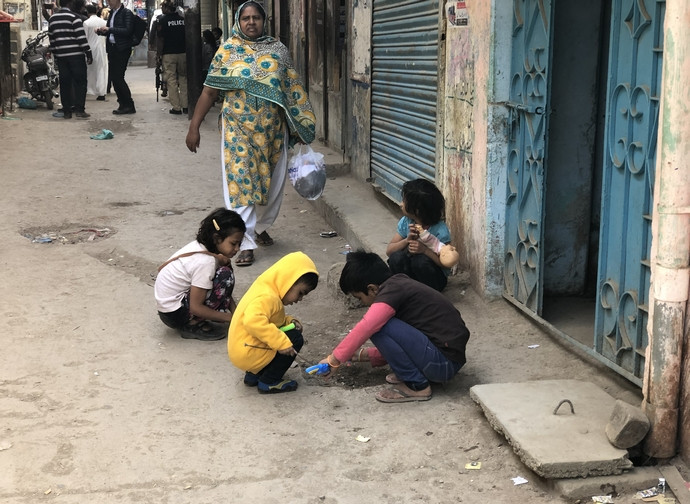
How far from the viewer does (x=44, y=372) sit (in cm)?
450

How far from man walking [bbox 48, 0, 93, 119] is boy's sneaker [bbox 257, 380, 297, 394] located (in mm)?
11829

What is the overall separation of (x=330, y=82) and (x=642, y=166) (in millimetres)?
7621

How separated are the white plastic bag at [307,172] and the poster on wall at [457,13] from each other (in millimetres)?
1802

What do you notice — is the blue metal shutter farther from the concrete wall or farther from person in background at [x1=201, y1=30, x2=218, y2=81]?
person in background at [x1=201, y1=30, x2=218, y2=81]

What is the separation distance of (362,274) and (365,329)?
0.89ft

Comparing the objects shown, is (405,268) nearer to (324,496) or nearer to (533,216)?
(533,216)

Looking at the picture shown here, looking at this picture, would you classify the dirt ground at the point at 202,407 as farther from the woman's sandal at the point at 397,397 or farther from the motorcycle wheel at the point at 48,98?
the motorcycle wheel at the point at 48,98

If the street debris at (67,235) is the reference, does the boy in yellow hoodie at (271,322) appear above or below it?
above

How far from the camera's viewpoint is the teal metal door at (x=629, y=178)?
3.54 m

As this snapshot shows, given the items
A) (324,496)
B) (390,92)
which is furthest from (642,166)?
(390,92)

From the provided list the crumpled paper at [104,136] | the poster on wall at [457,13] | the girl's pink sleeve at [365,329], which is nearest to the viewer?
the girl's pink sleeve at [365,329]

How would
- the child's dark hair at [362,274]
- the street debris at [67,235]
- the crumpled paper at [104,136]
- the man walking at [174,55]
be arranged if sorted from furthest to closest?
the man walking at [174,55] < the crumpled paper at [104,136] < the street debris at [67,235] < the child's dark hair at [362,274]

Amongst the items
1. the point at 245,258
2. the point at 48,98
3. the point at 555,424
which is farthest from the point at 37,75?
the point at 555,424

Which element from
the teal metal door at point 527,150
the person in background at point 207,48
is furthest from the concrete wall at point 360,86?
the person in background at point 207,48
